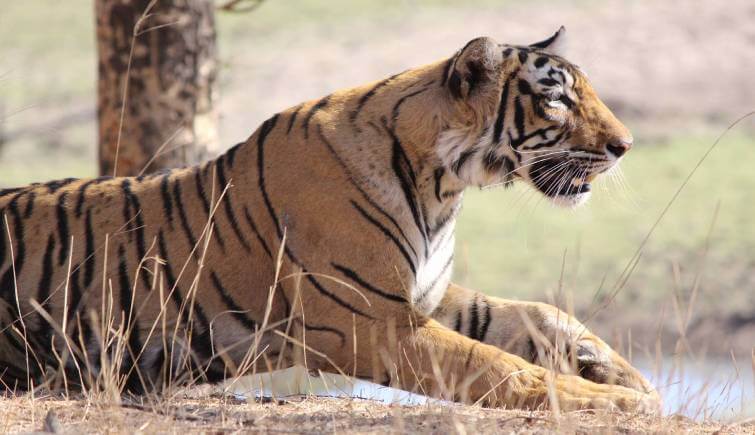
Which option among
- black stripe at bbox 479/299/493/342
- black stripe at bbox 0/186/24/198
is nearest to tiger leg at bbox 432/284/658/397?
black stripe at bbox 479/299/493/342

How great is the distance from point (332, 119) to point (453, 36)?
36.9 feet

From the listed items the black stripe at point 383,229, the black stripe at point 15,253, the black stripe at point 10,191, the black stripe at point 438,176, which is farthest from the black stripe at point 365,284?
the black stripe at point 10,191

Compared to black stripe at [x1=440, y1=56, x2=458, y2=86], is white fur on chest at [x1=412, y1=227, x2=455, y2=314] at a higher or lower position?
lower

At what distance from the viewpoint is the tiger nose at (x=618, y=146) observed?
3.66 meters

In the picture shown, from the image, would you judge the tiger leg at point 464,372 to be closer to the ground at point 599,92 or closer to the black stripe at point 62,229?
the black stripe at point 62,229

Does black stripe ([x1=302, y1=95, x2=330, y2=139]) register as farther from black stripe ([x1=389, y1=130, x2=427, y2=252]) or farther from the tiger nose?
the tiger nose

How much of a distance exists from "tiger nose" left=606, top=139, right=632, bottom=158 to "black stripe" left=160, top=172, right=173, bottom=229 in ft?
4.64

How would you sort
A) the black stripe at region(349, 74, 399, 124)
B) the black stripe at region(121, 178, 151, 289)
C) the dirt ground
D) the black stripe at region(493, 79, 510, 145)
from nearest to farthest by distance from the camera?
the dirt ground < the black stripe at region(493, 79, 510, 145) < the black stripe at region(349, 74, 399, 124) < the black stripe at region(121, 178, 151, 289)

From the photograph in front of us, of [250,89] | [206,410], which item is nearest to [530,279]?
[250,89]

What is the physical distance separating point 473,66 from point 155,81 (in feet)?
6.22

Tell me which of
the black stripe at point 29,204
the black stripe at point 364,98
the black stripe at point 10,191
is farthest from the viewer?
the black stripe at point 10,191

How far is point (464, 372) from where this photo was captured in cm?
341

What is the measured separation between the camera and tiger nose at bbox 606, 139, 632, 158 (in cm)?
366

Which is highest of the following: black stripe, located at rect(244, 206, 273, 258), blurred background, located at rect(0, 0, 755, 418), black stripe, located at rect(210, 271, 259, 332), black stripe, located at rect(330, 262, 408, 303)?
black stripe, located at rect(244, 206, 273, 258)
